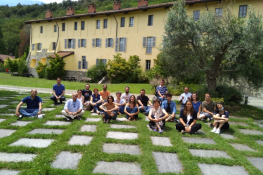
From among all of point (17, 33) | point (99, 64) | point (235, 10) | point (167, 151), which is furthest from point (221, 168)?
point (17, 33)

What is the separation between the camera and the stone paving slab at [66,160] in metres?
3.94

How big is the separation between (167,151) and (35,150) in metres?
3.03

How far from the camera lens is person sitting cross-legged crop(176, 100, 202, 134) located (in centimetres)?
631

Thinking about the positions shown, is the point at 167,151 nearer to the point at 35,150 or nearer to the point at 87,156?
the point at 87,156

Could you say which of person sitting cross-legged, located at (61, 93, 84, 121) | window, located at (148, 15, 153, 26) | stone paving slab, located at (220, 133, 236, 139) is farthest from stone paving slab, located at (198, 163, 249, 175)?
window, located at (148, 15, 153, 26)

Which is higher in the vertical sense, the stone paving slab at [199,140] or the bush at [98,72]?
the bush at [98,72]

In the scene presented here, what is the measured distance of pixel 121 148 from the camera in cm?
493

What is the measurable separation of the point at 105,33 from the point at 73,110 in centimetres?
2340

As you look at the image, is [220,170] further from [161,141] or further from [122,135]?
[122,135]

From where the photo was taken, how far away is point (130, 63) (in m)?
24.9

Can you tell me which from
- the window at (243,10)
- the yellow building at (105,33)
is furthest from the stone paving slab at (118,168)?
the window at (243,10)

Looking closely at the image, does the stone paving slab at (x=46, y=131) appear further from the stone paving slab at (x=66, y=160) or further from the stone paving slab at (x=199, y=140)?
the stone paving slab at (x=199, y=140)

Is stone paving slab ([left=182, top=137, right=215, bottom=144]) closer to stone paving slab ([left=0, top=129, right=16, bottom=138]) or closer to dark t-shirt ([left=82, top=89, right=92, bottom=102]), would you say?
stone paving slab ([left=0, top=129, right=16, bottom=138])

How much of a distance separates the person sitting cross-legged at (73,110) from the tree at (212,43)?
6.22m
